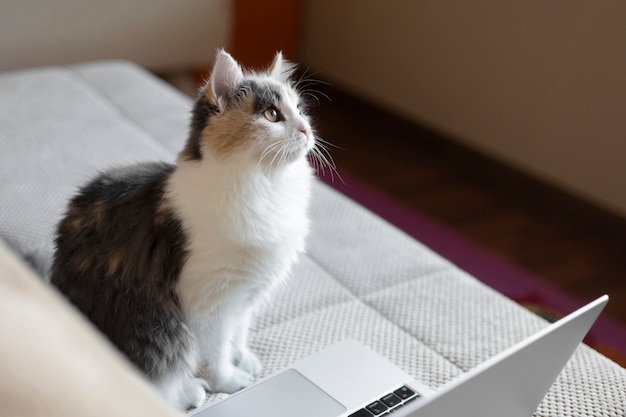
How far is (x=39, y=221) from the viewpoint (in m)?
1.17

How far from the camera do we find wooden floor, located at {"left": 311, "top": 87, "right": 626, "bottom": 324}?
2.27 m

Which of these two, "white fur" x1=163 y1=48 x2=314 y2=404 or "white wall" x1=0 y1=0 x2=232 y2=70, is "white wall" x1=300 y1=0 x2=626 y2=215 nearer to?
"white wall" x1=0 y1=0 x2=232 y2=70

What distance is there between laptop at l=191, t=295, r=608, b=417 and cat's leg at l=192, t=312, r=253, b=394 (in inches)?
1.4

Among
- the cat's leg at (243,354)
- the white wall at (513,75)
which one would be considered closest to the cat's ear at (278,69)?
the cat's leg at (243,354)

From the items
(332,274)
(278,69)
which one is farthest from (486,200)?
(278,69)

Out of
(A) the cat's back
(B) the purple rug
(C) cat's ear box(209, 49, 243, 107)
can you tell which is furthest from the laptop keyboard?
(B) the purple rug

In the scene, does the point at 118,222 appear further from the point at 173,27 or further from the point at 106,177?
the point at 173,27

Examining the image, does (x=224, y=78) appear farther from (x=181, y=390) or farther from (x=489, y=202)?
(x=489, y=202)

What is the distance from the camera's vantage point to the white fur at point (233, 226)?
84 centimetres

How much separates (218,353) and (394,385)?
0.25 metres

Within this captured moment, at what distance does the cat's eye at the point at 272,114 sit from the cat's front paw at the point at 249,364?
1.13 ft

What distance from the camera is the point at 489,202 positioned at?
2650 millimetres

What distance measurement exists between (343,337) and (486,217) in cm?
165

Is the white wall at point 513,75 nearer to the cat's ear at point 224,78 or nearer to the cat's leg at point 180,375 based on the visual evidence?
the cat's ear at point 224,78
